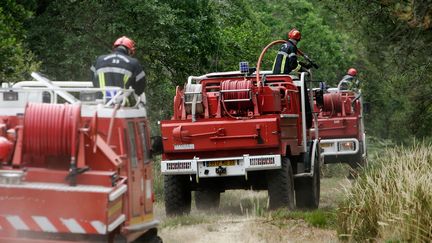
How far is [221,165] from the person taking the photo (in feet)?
43.9

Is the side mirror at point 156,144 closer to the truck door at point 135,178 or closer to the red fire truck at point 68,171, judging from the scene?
the truck door at point 135,178

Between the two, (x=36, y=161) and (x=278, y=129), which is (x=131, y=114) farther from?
(x=278, y=129)

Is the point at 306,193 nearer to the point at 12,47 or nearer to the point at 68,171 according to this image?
the point at 12,47

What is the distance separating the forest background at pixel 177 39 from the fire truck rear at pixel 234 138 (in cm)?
257

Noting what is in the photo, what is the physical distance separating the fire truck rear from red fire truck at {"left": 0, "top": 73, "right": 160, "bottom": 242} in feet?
14.9

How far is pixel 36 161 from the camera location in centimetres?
841

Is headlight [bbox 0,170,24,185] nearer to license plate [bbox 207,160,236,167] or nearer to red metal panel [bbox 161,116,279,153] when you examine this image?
red metal panel [bbox 161,116,279,153]

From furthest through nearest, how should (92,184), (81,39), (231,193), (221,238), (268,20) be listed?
1. (268,20)
2. (81,39)
3. (231,193)
4. (221,238)
5. (92,184)

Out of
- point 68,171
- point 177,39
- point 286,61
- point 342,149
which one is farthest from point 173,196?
point 177,39

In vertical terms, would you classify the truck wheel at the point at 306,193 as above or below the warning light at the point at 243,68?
below

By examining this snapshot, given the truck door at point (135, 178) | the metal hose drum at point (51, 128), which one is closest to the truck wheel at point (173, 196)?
the truck door at point (135, 178)

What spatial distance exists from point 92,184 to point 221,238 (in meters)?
3.42

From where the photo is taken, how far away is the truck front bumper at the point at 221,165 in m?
13.1

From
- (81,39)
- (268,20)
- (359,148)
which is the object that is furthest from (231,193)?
(268,20)
